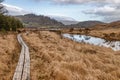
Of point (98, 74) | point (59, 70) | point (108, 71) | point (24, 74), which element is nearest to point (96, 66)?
point (108, 71)

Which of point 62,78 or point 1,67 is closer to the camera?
point 62,78

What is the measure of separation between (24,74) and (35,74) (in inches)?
27.3

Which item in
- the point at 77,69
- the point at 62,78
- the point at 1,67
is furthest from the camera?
the point at 1,67

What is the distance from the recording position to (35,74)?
1600 centimetres

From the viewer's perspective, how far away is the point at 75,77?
48.0 feet

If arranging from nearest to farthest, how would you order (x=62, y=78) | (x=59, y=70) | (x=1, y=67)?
(x=62, y=78), (x=59, y=70), (x=1, y=67)

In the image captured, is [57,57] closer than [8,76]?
No

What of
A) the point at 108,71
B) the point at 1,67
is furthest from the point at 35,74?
the point at 108,71

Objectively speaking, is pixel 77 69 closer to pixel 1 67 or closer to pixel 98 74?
pixel 98 74

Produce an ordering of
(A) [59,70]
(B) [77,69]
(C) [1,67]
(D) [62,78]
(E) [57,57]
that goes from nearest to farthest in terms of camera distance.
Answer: (D) [62,78] < (A) [59,70] < (B) [77,69] < (C) [1,67] < (E) [57,57]

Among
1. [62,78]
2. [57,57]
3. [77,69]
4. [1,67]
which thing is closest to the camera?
[62,78]

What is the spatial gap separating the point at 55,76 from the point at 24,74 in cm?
217

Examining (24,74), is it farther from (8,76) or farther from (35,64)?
(35,64)

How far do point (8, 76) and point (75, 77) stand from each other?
4114mm
